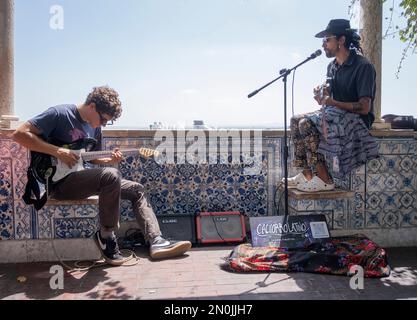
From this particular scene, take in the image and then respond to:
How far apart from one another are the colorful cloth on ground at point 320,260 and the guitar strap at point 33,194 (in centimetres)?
175

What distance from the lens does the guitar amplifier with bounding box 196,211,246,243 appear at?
450 centimetres

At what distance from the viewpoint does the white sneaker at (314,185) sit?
4391 millimetres

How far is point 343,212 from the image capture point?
14.7 ft

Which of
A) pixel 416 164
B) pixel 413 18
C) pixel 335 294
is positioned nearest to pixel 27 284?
pixel 335 294

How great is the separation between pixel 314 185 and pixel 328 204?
0.26 metres

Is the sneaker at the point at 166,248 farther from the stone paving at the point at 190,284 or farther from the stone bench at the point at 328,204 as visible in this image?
the stone bench at the point at 328,204

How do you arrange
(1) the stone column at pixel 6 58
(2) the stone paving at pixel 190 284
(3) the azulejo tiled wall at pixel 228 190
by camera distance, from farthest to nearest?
(1) the stone column at pixel 6 58
(3) the azulejo tiled wall at pixel 228 190
(2) the stone paving at pixel 190 284

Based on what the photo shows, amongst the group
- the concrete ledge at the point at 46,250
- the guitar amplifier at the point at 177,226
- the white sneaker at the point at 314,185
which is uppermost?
the white sneaker at the point at 314,185

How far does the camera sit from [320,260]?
3.70 m

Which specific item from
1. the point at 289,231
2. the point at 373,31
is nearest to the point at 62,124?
the point at 289,231

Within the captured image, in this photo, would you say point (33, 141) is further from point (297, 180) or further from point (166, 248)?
point (297, 180)

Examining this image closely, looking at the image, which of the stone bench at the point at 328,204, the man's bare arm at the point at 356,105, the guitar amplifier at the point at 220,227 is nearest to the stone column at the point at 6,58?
the guitar amplifier at the point at 220,227
